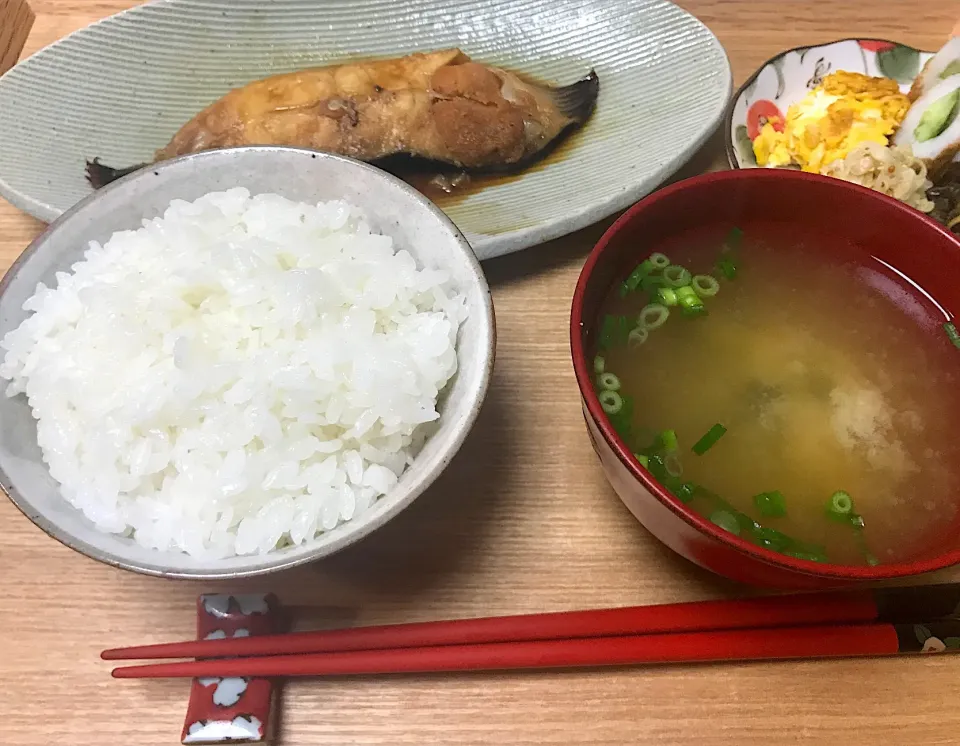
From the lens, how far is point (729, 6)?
8.23 ft

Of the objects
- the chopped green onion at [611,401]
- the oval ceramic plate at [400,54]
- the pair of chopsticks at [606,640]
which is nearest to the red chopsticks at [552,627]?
the pair of chopsticks at [606,640]

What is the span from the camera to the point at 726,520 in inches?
49.3

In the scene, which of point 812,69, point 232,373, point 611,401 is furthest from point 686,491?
point 812,69

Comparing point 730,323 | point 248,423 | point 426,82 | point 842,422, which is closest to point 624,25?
point 426,82

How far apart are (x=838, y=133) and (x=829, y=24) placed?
2.43 feet

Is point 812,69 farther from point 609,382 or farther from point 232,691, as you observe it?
point 232,691

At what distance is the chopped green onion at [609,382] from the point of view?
1383 millimetres

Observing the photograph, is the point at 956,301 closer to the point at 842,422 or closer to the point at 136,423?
the point at 842,422

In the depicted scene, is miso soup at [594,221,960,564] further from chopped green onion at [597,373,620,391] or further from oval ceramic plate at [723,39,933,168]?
oval ceramic plate at [723,39,933,168]

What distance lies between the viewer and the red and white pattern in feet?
4.12

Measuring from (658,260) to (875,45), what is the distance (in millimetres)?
1350

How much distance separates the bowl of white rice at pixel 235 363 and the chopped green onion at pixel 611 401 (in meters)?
0.23

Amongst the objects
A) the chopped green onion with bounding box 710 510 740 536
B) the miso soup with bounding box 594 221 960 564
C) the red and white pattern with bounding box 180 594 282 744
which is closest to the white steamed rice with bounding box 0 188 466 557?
the red and white pattern with bounding box 180 594 282 744

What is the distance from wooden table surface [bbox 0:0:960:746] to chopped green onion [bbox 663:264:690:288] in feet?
1.23
